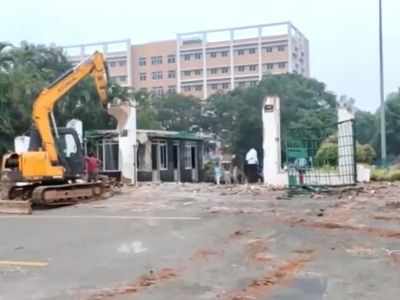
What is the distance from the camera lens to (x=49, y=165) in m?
21.7

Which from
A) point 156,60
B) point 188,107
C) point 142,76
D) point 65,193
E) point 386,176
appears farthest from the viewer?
point 142,76

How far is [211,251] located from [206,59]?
390 feet

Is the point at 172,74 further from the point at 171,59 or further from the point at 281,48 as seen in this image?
the point at 281,48

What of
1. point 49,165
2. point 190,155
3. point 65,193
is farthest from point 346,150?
point 190,155

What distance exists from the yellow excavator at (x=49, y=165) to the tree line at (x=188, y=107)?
554 inches

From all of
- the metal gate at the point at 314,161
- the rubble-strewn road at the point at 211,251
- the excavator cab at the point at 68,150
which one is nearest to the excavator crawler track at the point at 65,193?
the excavator cab at the point at 68,150

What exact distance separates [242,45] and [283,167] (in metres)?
101

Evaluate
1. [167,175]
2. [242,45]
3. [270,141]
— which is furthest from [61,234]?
[242,45]

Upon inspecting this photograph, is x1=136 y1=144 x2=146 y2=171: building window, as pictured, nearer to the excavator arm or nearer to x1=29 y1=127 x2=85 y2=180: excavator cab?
the excavator arm

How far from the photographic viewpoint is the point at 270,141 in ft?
83.8

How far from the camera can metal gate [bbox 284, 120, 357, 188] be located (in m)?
22.4

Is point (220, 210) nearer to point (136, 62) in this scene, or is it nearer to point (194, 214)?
point (194, 214)

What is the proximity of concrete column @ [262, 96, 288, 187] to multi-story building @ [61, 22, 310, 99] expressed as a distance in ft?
313

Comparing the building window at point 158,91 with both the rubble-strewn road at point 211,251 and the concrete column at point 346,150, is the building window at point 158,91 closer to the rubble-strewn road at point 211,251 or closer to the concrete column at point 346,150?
the concrete column at point 346,150
